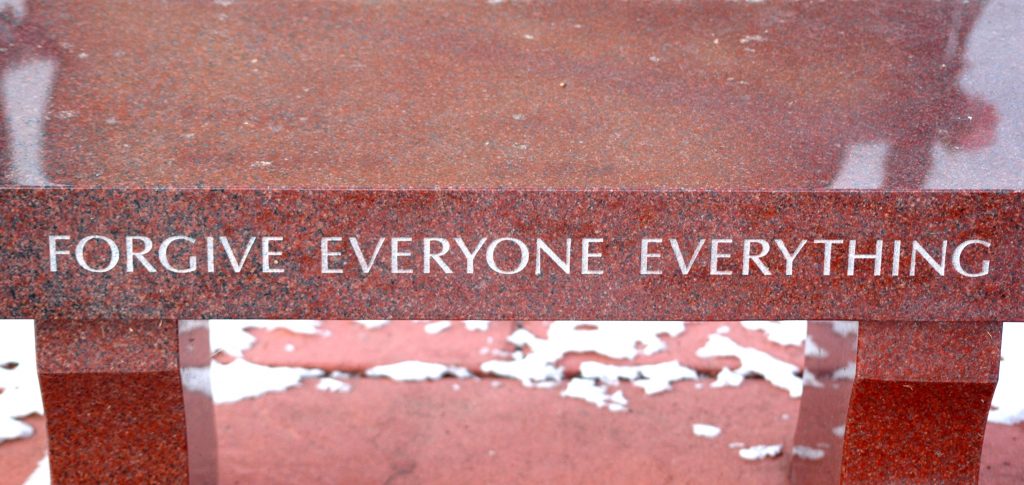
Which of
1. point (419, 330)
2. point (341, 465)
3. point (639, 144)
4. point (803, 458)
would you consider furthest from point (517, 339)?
point (639, 144)

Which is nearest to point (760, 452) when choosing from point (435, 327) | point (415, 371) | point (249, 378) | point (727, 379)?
point (727, 379)

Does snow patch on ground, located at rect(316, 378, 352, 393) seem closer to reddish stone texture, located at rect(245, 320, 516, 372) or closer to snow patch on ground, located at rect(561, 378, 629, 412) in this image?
reddish stone texture, located at rect(245, 320, 516, 372)

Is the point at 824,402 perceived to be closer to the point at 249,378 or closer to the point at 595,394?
the point at 595,394

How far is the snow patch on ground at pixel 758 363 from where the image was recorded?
10.6 feet

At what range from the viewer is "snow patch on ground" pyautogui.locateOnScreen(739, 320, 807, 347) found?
11.5 ft

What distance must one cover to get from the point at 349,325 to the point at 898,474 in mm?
1840

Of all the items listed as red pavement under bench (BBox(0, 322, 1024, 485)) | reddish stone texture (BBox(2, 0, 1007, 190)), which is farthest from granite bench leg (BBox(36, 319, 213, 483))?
red pavement under bench (BBox(0, 322, 1024, 485))

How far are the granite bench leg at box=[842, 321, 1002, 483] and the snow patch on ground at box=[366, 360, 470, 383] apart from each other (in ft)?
4.42

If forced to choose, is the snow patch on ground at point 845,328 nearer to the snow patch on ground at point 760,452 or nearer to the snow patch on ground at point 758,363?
the snow patch on ground at point 760,452

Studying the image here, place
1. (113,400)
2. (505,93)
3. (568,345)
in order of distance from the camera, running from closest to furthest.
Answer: (113,400) → (505,93) → (568,345)

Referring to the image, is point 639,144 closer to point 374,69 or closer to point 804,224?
point 804,224

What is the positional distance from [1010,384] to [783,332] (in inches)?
25.2

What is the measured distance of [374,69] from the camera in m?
2.45

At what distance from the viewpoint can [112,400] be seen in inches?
83.4
